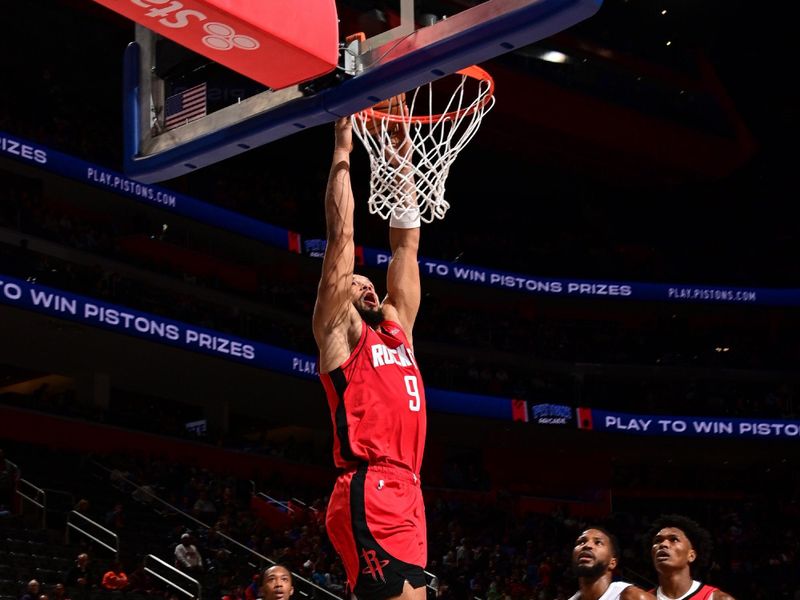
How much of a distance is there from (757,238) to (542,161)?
6.32 metres

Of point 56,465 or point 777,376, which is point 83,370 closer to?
point 56,465

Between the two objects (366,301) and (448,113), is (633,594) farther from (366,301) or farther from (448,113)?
(448,113)

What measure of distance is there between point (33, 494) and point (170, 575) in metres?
2.67

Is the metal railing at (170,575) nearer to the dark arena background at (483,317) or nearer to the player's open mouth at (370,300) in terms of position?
the dark arena background at (483,317)

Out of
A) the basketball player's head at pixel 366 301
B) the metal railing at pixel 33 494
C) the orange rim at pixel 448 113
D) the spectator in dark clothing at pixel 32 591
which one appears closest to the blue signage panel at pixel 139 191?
the metal railing at pixel 33 494

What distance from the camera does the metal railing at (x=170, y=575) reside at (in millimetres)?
13461

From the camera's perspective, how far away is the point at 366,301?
4977 mm

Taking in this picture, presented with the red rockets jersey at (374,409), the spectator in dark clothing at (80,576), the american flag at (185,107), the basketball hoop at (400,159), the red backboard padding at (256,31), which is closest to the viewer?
the red backboard padding at (256,31)

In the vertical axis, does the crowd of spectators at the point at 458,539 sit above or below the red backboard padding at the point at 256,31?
below

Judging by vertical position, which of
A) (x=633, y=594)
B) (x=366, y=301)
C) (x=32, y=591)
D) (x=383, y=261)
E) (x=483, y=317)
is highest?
(x=383, y=261)

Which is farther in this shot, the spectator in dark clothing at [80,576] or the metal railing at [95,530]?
the metal railing at [95,530]

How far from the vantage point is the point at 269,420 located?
2711 centimetres

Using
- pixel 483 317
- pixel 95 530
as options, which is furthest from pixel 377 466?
pixel 483 317

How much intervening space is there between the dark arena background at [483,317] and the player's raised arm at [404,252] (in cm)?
998
